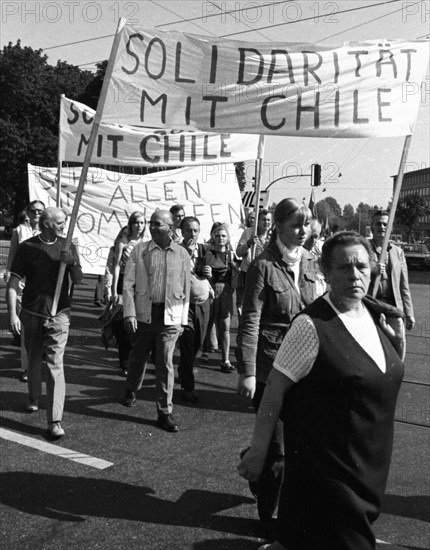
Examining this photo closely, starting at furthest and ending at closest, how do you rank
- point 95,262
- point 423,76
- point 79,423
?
1. point 95,262
2. point 79,423
3. point 423,76

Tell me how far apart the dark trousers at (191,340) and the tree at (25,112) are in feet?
124

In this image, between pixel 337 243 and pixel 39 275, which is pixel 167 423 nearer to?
pixel 39 275

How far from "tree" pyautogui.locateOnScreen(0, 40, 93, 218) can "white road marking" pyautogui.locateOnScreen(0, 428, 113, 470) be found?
39.2 metres

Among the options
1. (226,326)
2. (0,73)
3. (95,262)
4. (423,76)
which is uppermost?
(0,73)

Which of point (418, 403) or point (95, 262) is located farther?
point (95, 262)

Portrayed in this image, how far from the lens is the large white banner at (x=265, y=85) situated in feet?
16.2

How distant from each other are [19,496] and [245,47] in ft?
12.5

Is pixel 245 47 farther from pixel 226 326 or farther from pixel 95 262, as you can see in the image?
pixel 95 262

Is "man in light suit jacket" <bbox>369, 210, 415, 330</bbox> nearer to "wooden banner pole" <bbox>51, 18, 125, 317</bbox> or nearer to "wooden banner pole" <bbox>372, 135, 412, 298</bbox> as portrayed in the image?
"wooden banner pole" <bbox>372, 135, 412, 298</bbox>

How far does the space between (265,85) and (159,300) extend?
6.54ft

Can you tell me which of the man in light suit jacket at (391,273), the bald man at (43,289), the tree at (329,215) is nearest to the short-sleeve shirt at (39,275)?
the bald man at (43,289)

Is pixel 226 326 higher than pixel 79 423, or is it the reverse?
pixel 226 326

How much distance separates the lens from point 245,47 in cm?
527

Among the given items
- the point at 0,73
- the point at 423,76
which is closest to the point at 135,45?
the point at 423,76
